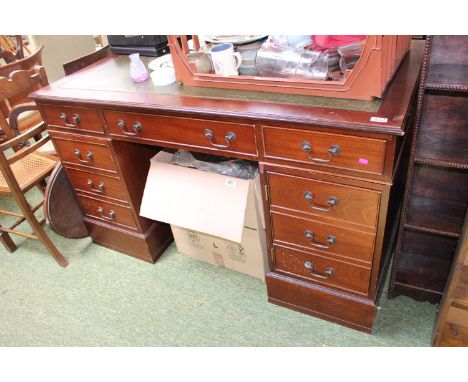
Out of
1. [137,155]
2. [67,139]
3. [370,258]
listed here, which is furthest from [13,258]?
[370,258]

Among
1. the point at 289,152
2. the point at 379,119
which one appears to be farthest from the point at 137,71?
the point at 379,119

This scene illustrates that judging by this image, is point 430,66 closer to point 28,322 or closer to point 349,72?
point 349,72

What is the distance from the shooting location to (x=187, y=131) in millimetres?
1312

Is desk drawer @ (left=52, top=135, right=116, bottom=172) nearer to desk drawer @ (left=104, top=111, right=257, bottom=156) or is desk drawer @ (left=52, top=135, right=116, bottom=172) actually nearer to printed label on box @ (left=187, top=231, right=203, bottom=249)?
desk drawer @ (left=104, top=111, right=257, bottom=156)

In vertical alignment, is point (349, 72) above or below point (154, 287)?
above

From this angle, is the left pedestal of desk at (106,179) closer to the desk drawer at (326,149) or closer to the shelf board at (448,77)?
the desk drawer at (326,149)

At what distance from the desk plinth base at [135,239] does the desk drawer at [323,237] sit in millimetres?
718

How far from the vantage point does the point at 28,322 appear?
5.61ft

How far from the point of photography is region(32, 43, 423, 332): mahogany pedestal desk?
3.57 feet

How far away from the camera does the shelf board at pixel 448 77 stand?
3.41 ft

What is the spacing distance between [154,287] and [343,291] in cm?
87

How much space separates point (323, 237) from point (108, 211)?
1082 mm

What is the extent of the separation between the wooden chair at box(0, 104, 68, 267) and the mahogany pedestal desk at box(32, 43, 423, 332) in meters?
0.18
